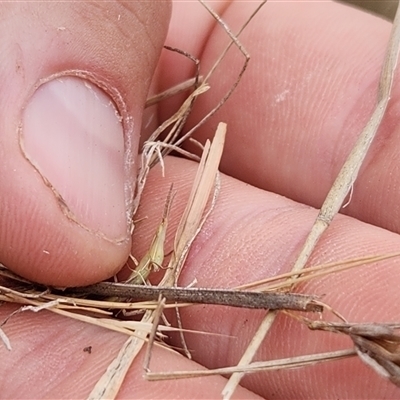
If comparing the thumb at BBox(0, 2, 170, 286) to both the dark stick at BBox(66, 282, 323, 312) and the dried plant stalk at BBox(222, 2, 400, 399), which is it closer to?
the dark stick at BBox(66, 282, 323, 312)

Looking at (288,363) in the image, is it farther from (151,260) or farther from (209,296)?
(151,260)

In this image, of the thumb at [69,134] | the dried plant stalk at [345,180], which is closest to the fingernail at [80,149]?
the thumb at [69,134]

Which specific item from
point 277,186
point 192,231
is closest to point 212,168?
point 192,231

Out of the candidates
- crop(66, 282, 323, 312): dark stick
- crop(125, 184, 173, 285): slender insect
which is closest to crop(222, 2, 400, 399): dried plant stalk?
crop(66, 282, 323, 312): dark stick

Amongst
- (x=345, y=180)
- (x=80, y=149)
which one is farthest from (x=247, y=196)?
(x=80, y=149)

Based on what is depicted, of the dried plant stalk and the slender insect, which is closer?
the dried plant stalk

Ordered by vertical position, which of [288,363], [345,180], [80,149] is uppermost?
[345,180]

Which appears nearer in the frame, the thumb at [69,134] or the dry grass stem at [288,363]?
the dry grass stem at [288,363]

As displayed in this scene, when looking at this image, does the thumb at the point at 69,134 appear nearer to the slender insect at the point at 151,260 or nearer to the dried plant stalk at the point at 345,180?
the slender insect at the point at 151,260
